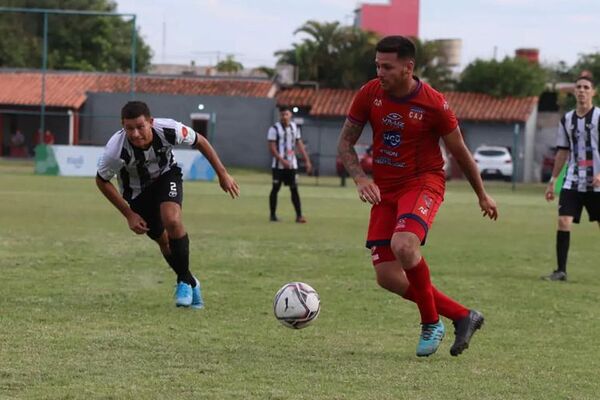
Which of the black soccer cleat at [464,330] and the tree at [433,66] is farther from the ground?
the tree at [433,66]

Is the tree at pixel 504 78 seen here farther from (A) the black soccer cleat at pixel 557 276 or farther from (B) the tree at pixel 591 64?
(A) the black soccer cleat at pixel 557 276

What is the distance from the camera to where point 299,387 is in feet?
19.1

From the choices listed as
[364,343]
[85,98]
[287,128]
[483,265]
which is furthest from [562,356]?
[85,98]

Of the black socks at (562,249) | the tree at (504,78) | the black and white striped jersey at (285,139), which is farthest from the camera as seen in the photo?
the tree at (504,78)

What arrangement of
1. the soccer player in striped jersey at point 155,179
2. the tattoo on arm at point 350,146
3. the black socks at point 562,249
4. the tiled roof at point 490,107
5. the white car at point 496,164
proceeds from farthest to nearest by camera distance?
the tiled roof at point 490,107
the white car at point 496,164
the black socks at point 562,249
the soccer player in striped jersey at point 155,179
the tattoo on arm at point 350,146

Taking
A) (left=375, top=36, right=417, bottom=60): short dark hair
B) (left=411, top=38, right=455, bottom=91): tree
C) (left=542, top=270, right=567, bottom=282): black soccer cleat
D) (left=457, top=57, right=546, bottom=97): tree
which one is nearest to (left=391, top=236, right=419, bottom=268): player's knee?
(left=375, top=36, right=417, bottom=60): short dark hair

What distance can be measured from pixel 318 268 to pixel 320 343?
4611 mm

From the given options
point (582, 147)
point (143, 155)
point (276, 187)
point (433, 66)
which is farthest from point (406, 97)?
point (433, 66)

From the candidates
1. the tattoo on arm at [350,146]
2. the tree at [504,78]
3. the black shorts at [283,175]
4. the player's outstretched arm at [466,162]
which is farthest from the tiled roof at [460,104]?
the player's outstretched arm at [466,162]

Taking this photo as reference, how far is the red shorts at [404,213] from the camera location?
6.85 metres

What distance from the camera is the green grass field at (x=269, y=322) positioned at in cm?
595

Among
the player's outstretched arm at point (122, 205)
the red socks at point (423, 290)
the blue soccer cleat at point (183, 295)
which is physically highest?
the player's outstretched arm at point (122, 205)

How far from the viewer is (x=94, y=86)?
187 feet

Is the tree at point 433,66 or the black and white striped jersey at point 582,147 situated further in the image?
the tree at point 433,66
